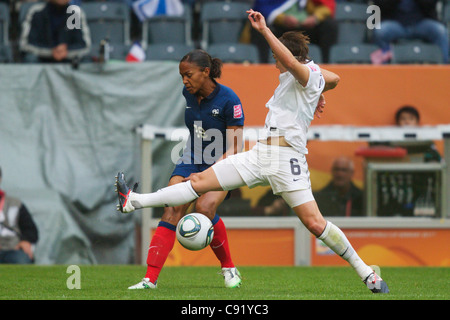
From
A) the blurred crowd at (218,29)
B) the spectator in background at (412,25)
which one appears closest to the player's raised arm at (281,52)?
the blurred crowd at (218,29)

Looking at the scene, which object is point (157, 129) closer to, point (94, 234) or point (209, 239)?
point (94, 234)

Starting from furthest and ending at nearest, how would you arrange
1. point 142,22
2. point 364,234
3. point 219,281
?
point 142,22 < point 364,234 < point 219,281

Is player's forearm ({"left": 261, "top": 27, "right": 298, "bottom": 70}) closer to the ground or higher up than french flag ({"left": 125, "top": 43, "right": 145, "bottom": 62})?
closer to the ground

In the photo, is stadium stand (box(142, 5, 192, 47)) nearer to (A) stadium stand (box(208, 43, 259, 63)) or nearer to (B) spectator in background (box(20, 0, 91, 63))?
(A) stadium stand (box(208, 43, 259, 63))

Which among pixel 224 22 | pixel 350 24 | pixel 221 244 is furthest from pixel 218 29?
pixel 221 244

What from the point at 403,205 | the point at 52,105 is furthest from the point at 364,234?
the point at 52,105

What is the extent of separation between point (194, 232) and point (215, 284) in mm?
1179

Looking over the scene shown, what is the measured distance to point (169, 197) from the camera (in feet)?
19.0

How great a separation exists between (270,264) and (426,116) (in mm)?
2863

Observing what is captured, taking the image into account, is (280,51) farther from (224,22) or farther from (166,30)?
(166,30)

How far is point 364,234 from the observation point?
10.3 m

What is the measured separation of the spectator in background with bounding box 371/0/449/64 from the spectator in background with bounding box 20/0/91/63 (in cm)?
447

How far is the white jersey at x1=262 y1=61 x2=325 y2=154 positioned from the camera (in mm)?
5707
